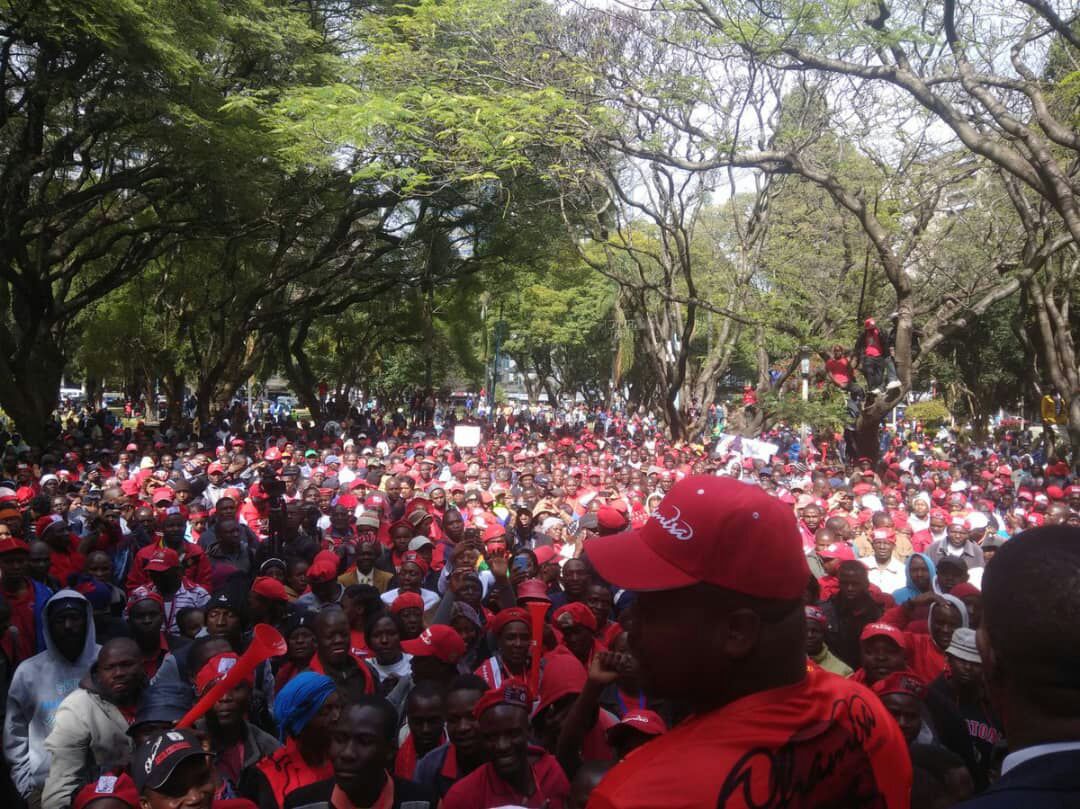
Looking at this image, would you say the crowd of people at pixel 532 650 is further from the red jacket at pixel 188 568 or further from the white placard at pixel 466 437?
the white placard at pixel 466 437

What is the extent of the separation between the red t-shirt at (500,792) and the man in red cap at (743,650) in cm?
195

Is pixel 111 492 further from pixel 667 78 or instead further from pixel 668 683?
pixel 668 683

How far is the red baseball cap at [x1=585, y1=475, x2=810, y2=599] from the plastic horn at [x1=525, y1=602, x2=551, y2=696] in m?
2.92

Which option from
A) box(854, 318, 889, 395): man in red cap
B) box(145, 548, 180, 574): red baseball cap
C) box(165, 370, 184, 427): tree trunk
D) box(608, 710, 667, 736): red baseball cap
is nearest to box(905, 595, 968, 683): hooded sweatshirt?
box(608, 710, 667, 736): red baseball cap

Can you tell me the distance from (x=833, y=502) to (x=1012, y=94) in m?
6.45

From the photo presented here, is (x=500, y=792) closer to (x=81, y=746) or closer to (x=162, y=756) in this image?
(x=162, y=756)

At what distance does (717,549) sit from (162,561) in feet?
19.1

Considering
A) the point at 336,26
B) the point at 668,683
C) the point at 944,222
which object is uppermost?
the point at 336,26

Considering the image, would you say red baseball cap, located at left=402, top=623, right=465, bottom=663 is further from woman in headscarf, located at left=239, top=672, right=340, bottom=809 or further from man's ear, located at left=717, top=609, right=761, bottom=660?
man's ear, located at left=717, top=609, right=761, bottom=660

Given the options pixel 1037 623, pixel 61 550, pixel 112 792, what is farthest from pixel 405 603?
pixel 1037 623

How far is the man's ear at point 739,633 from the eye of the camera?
4.75ft

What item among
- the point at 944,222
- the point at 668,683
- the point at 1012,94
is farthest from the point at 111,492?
the point at 944,222

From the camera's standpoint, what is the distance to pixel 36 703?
14.6 ft

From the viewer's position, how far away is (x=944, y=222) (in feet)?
62.5
